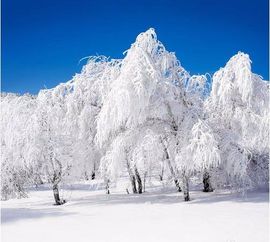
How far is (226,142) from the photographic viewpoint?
16531 mm

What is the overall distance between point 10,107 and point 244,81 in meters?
11.1

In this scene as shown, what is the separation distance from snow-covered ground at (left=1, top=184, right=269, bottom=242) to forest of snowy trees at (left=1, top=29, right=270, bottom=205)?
1427 mm

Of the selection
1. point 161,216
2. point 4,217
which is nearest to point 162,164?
point 161,216

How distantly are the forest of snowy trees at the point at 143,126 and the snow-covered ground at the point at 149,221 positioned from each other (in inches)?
56.2

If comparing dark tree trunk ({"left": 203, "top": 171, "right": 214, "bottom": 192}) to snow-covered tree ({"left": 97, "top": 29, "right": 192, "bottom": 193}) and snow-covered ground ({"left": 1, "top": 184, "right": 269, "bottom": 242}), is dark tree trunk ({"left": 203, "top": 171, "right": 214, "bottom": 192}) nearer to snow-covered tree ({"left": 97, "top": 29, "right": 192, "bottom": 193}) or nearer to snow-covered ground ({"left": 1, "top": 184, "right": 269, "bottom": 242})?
snow-covered ground ({"left": 1, "top": 184, "right": 269, "bottom": 242})

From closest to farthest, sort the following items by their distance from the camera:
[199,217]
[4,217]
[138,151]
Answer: [199,217] → [4,217] → [138,151]

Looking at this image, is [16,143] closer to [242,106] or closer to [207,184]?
[207,184]

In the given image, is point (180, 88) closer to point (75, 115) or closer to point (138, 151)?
point (138, 151)

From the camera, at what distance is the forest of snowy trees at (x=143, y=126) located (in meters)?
15.4

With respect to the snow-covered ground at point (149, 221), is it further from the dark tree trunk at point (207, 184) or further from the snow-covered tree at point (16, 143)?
the snow-covered tree at point (16, 143)

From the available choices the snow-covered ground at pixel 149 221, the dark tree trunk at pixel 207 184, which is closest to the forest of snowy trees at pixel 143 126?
the dark tree trunk at pixel 207 184

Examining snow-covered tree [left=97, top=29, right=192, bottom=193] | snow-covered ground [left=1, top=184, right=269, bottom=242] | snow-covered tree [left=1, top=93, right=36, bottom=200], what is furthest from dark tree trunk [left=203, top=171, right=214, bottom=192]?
snow-covered tree [left=1, top=93, right=36, bottom=200]

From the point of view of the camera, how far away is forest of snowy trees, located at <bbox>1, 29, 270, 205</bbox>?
1538 cm

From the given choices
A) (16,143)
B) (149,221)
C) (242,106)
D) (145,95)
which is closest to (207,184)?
(242,106)
